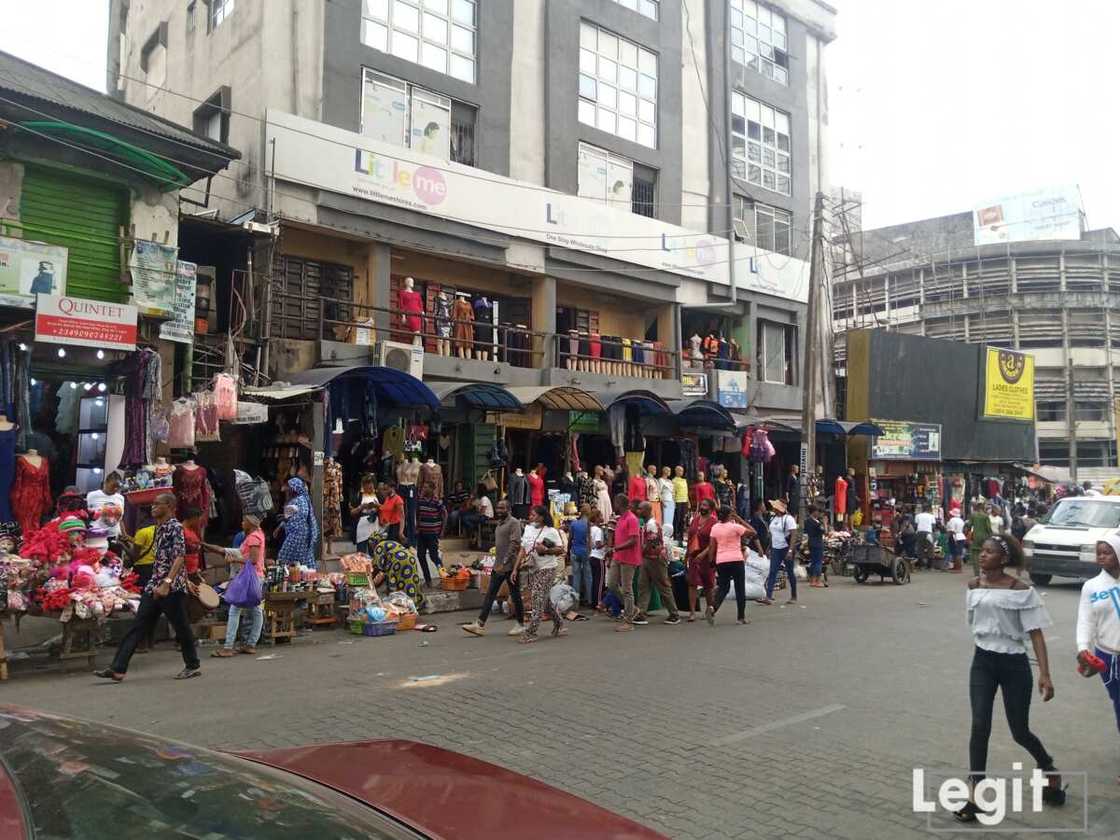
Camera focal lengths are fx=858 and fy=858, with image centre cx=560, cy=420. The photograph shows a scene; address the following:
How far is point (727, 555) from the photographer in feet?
39.4

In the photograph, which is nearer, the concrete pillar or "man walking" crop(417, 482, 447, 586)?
"man walking" crop(417, 482, 447, 586)

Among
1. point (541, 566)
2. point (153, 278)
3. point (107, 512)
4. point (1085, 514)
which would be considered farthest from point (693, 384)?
point (107, 512)

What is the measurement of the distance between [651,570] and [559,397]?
247 inches

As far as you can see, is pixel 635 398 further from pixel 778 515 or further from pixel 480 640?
pixel 480 640

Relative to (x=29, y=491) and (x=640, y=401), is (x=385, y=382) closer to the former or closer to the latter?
(x=29, y=491)

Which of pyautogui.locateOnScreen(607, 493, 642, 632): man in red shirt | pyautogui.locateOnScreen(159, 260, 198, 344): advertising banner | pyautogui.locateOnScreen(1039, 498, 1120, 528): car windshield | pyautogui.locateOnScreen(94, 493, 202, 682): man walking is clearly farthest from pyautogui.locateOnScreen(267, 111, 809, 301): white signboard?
pyautogui.locateOnScreen(1039, 498, 1120, 528): car windshield

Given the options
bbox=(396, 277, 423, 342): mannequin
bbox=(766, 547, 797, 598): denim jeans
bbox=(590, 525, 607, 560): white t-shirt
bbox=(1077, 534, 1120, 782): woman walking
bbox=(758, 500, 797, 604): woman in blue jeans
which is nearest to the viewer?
bbox=(1077, 534, 1120, 782): woman walking

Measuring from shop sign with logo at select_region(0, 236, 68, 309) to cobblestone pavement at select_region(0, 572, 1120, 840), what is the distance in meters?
5.68

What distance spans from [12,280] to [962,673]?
1317 centimetres

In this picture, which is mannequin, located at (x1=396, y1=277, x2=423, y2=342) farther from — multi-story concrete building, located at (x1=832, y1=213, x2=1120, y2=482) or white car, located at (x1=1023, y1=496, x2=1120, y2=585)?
multi-story concrete building, located at (x1=832, y1=213, x2=1120, y2=482)

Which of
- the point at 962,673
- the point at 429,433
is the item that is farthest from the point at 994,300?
the point at 962,673

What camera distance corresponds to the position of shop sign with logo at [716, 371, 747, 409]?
25.1 meters

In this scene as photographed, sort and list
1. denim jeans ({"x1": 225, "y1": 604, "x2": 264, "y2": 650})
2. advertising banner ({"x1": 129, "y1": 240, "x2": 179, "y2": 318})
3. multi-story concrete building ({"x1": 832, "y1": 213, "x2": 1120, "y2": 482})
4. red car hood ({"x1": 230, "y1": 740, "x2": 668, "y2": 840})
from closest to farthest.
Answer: red car hood ({"x1": 230, "y1": 740, "x2": 668, "y2": 840}) < denim jeans ({"x1": 225, "y1": 604, "x2": 264, "y2": 650}) < advertising banner ({"x1": 129, "y1": 240, "x2": 179, "y2": 318}) < multi-story concrete building ({"x1": 832, "y1": 213, "x2": 1120, "y2": 482})

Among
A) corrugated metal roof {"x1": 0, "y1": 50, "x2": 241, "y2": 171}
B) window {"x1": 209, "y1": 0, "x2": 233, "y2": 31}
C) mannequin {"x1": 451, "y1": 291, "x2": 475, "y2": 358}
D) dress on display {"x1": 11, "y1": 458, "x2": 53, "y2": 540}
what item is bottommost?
dress on display {"x1": 11, "y1": 458, "x2": 53, "y2": 540}
